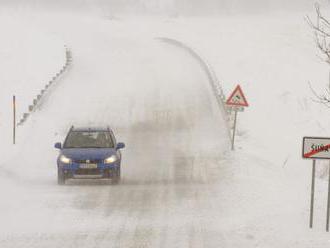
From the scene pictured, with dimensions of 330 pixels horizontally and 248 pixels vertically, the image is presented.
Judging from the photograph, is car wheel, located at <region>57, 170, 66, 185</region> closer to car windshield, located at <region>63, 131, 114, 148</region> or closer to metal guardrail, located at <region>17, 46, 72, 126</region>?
car windshield, located at <region>63, 131, 114, 148</region>

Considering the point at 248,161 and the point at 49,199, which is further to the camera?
the point at 248,161

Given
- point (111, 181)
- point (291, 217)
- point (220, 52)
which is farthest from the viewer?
point (220, 52)

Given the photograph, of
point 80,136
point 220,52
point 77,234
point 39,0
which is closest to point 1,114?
point 80,136

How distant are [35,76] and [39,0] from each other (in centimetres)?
9828

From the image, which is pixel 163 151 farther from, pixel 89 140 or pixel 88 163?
pixel 88 163

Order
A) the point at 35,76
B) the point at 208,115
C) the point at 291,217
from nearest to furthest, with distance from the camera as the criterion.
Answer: the point at 291,217
the point at 208,115
the point at 35,76

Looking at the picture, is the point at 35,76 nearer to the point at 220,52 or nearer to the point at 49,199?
the point at 220,52

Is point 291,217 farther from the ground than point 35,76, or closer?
closer

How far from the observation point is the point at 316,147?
13.0m

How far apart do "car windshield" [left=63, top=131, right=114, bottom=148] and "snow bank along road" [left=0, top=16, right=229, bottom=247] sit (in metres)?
1.03

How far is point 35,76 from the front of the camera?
40219 millimetres

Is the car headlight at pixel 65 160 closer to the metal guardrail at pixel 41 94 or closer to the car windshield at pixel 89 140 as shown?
the car windshield at pixel 89 140

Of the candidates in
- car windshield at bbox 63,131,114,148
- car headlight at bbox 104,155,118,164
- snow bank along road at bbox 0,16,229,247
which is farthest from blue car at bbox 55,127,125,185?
snow bank along road at bbox 0,16,229,247

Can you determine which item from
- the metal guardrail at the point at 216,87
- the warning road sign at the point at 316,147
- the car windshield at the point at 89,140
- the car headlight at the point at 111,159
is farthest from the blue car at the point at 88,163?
the metal guardrail at the point at 216,87
